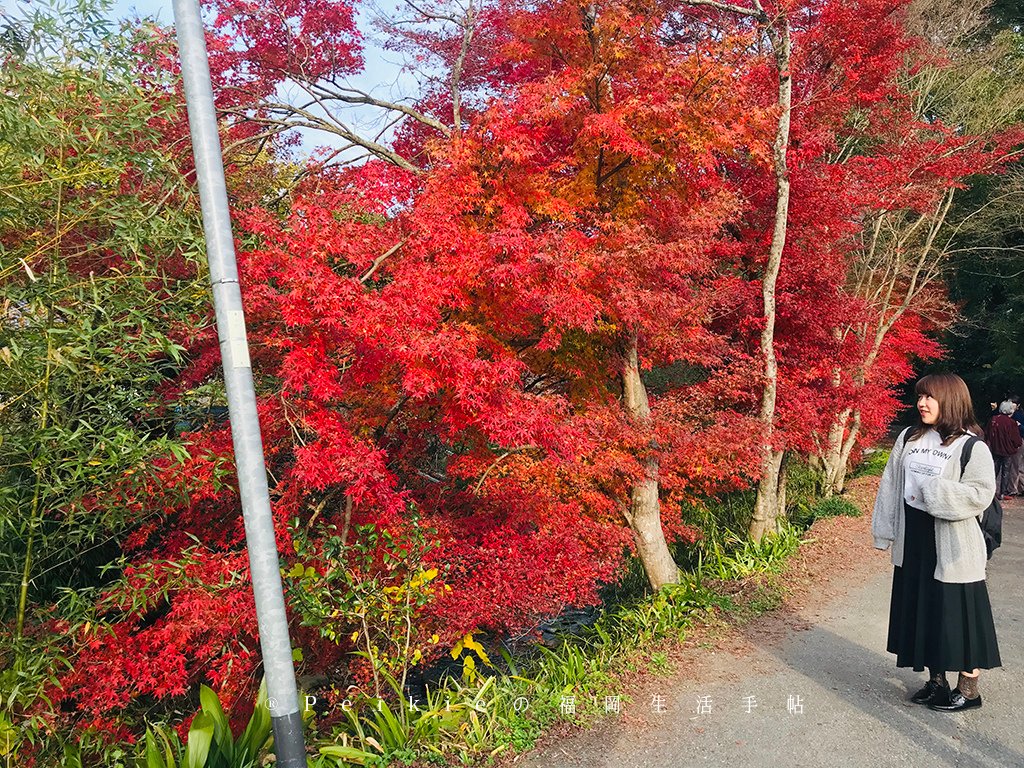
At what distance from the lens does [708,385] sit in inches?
334

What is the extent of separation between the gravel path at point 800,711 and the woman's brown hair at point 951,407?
5.19ft

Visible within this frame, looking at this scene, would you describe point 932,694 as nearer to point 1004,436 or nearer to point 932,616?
point 932,616

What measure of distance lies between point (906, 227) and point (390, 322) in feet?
41.2

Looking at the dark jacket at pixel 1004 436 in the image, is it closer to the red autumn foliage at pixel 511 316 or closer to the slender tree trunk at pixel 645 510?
the red autumn foliage at pixel 511 316

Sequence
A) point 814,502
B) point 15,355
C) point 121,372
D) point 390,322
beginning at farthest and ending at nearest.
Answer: point 814,502, point 390,322, point 121,372, point 15,355

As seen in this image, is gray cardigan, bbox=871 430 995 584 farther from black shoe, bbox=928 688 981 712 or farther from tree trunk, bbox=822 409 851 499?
tree trunk, bbox=822 409 851 499

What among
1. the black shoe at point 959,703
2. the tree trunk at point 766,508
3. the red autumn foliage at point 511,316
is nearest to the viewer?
the black shoe at point 959,703

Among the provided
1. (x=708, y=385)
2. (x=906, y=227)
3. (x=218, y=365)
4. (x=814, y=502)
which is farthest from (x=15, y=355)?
(x=906, y=227)

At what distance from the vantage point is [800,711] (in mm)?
4262

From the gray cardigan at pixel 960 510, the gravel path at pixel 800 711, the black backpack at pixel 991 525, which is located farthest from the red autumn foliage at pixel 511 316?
the black backpack at pixel 991 525

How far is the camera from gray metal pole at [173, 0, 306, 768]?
2.91 m

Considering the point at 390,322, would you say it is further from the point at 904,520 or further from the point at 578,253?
the point at 904,520

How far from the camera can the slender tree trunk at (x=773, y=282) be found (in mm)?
7676

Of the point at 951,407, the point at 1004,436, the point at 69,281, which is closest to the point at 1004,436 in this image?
the point at 1004,436
